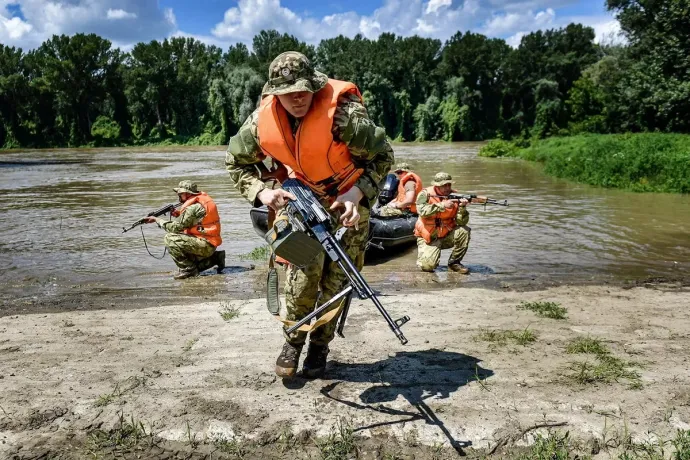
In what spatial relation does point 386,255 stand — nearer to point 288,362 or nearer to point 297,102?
point 288,362

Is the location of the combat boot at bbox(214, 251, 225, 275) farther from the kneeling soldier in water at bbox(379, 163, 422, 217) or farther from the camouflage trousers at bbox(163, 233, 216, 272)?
the kneeling soldier in water at bbox(379, 163, 422, 217)

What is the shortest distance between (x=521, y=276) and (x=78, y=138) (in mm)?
70865

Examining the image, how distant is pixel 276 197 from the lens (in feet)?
10.7

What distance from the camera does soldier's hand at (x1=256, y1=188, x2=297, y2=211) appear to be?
3270mm

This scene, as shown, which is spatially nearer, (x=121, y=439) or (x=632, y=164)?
(x=121, y=439)

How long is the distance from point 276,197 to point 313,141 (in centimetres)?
38

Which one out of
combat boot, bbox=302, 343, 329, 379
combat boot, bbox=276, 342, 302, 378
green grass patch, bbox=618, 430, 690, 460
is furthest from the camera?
combat boot, bbox=302, 343, 329, 379

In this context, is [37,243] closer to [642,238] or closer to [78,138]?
[642,238]

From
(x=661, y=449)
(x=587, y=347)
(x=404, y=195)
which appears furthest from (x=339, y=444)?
(x=404, y=195)

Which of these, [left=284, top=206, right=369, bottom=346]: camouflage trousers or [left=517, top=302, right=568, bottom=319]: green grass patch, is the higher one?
[left=284, top=206, right=369, bottom=346]: camouflage trousers

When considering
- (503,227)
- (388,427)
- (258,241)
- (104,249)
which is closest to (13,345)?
(388,427)

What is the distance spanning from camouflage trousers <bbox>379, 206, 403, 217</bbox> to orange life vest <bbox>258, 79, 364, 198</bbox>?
654 centimetres

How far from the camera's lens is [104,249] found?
32.7 ft

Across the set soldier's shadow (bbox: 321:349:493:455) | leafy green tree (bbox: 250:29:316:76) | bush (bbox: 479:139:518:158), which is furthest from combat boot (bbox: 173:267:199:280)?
leafy green tree (bbox: 250:29:316:76)
